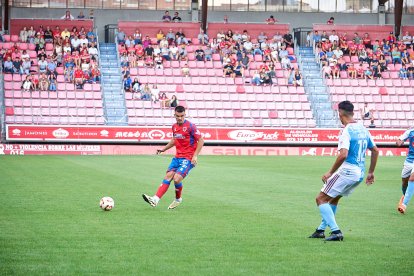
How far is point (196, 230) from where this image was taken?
12.3 m

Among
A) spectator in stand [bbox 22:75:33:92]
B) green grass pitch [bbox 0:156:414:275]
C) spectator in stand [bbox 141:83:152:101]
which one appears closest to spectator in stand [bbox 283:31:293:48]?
spectator in stand [bbox 141:83:152:101]

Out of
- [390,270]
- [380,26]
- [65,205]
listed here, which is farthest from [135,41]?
[390,270]

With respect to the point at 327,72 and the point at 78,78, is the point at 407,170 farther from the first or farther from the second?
the point at 327,72

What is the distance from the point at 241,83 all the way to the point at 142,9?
936 cm

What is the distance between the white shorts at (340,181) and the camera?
36.9 ft

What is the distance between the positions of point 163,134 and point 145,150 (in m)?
1.25

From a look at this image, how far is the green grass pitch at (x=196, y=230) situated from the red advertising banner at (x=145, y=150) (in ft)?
55.3

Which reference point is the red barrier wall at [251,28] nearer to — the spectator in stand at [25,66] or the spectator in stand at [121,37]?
the spectator in stand at [121,37]

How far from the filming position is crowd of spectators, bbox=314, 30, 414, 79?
161 feet

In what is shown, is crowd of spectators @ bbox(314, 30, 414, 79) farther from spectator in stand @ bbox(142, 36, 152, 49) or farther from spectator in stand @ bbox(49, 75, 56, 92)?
spectator in stand @ bbox(49, 75, 56, 92)

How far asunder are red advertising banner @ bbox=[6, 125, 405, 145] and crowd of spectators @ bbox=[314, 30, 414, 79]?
20.8 ft

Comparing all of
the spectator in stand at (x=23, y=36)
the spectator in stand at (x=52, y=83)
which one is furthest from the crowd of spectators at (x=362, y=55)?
the spectator in stand at (x=23, y=36)

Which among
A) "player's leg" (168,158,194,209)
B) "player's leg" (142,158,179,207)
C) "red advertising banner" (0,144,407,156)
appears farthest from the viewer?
"red advertising banner" (0,144,407,156)

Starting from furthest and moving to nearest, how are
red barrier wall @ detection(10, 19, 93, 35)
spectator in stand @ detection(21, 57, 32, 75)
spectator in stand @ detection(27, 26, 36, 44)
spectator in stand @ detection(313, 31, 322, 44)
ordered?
spectator in stand @ detection(313, 31, 322, 44), red barrier wall @ detection(10, 19, 93, 35), spectator in stand @ detection(27, 26, 36, 44), spectator in stand @ detection(21, 57, 32, 75)
